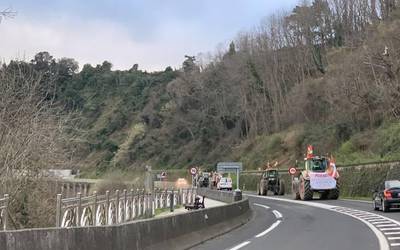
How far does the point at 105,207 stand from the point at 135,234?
12.2 meters

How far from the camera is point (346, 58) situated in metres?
69.6

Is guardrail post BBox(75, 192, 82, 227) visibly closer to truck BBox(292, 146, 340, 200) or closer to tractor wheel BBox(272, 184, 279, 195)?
truck BBox(292, 146, 340, 200)

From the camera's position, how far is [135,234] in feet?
39.3

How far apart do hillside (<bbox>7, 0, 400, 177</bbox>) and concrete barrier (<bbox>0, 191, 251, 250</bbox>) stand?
9398 millimetres

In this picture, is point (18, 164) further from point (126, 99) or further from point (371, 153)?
point (126, 99)

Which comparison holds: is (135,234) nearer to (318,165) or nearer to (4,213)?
(4,213)

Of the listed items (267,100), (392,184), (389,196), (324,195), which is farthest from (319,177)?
(267,100)

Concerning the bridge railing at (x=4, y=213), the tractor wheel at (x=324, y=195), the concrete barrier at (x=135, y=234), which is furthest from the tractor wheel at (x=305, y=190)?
the bridge railing at (x=4, y=213)

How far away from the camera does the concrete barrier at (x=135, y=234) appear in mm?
7847

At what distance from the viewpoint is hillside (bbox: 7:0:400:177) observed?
2392 inches

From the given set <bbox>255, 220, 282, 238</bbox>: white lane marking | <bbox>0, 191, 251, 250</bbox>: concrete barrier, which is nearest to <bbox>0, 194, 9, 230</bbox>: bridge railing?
<bbox>0, 191, 251, 250</bbox>: concrete barrier

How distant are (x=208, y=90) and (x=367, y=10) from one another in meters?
47.7

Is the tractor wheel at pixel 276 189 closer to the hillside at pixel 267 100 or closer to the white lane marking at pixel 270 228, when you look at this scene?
the hillside at pixel 267 100

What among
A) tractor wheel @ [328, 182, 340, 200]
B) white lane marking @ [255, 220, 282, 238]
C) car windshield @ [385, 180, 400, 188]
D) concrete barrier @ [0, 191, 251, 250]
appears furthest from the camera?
tractor wheel @ [328, 182, 340, 200]
